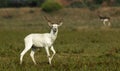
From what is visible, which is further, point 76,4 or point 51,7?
point 76,4

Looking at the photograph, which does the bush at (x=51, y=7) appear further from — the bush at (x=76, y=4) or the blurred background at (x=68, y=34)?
the bush at (x=76, y=4)

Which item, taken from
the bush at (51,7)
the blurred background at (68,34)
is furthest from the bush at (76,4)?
the bush at (51,7)

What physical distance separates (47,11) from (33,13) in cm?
427

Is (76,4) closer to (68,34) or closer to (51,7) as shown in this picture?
(51,7)

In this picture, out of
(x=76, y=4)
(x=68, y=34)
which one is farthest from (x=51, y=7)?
(x=68, y=34)

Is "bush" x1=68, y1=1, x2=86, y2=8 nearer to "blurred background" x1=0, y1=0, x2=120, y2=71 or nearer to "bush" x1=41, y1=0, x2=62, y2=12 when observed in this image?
"blurred background" x1=0, y1=0, x2=120, y2=71

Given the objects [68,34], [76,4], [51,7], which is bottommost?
[76,4]

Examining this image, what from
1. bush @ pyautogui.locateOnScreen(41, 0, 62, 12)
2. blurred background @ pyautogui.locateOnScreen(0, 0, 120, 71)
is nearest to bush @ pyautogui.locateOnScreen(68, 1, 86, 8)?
blurred background @ pyautogui.locateOnScreen(0, 0, 120, 71)

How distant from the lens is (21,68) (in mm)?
13891

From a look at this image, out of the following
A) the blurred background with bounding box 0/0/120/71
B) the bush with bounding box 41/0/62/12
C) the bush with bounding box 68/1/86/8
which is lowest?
the bush with bounding box 68/1/86/8

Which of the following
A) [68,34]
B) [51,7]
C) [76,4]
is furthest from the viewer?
[76,4]

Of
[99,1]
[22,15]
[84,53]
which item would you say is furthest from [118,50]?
[99,1]

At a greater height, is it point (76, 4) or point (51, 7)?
point (51, 7)

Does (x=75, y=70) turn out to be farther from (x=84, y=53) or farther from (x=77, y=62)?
(x=84, y=53)
